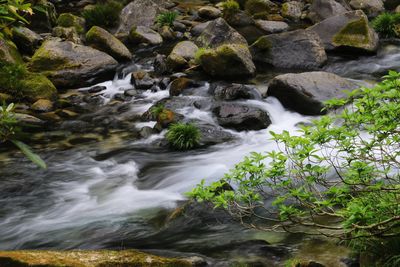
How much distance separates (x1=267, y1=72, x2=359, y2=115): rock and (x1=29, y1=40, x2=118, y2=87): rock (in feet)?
18.7

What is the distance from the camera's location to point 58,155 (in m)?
8.67

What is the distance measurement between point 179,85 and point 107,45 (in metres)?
3.99

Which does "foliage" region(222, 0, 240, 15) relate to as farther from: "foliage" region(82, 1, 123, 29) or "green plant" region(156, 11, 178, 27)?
"foliage" region(82, 1, 123, 29)

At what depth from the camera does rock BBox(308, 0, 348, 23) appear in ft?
58.2

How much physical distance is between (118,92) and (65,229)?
702cm

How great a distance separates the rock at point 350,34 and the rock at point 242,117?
18.2 ft

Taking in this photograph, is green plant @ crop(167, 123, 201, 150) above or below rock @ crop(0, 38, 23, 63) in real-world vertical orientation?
below

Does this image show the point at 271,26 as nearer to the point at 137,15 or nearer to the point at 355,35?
the point at 355,35

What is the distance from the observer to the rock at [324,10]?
17734mm

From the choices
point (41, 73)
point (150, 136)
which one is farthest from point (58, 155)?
point (41, 73)

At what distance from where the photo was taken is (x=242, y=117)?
931 cm

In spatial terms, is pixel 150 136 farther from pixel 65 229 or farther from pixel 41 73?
pixel 41 73

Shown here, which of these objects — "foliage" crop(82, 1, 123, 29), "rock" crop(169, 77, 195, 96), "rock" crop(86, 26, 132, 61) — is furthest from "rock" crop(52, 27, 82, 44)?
"rock" crop(169, 77, 195, 96)

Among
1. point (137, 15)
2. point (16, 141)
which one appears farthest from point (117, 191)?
point (137, 15)
